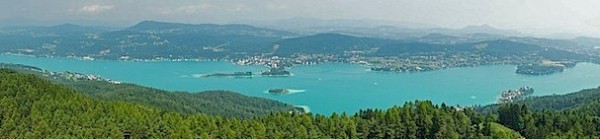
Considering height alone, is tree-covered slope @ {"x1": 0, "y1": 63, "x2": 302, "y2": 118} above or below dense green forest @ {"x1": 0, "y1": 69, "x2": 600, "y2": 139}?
below

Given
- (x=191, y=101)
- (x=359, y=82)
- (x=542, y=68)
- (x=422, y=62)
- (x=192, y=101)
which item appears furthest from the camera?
(x=422, y=62)

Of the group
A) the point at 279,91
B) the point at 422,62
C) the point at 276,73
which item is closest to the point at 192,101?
the point at 279,91

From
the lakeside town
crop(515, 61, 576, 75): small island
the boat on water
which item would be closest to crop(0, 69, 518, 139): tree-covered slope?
the boat on water

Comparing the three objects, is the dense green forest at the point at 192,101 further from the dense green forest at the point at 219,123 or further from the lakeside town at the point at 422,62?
the lakeside town at the point at 422,62

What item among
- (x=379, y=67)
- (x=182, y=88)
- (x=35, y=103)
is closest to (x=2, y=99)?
(x=35, y=103)

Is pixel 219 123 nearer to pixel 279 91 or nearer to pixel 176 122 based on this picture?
pixel 176 122

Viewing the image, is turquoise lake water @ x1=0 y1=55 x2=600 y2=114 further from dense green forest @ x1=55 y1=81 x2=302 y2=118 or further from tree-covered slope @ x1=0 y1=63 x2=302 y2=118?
dense green forest @ x1=55 y1=81 x2=302 y2=118

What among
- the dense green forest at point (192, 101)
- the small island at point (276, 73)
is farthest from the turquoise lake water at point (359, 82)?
the dense green forest at point (192, 101)
